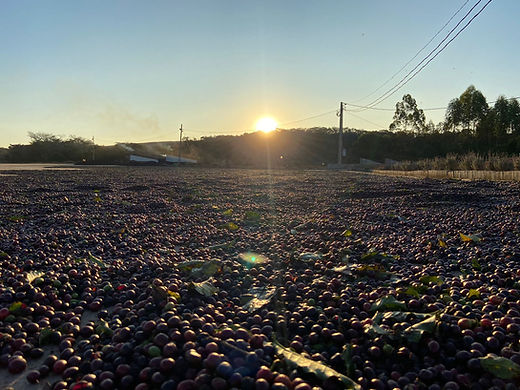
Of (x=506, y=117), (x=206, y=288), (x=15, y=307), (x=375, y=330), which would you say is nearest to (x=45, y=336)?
(x=15, y=307)

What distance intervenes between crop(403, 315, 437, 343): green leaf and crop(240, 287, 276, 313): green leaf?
110cm

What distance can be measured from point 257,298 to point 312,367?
114 cm

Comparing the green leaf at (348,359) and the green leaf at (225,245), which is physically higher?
the green leaf at (225,245)

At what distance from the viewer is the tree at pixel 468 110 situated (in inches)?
1949

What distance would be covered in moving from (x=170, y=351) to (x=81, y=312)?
1257 mm

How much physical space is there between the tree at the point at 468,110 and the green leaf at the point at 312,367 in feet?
187

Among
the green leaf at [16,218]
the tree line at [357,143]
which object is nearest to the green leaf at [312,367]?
the green leaf at [16,218]

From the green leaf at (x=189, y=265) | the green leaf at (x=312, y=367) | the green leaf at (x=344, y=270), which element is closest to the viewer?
the green leaf at (x=312, y=367)

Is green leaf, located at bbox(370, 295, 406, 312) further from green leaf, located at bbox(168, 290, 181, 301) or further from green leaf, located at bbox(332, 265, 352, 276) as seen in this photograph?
green leaf, located at bbox(168, 290, 181, 301)

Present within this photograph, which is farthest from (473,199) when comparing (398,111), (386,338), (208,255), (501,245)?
(398,111)

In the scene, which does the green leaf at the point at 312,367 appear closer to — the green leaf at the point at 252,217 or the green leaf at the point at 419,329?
the green leaf at the point at 419,329

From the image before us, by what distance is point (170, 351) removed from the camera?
6.81 ft

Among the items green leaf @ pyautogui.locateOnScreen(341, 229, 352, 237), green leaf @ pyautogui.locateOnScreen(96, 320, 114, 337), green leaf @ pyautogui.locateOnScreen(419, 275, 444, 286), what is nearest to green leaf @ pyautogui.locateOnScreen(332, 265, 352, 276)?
green leaf @ pyautogui.locateOnScreen(419, 275, 444, 286)

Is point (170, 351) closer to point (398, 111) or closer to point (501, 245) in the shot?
point (501, 245)
